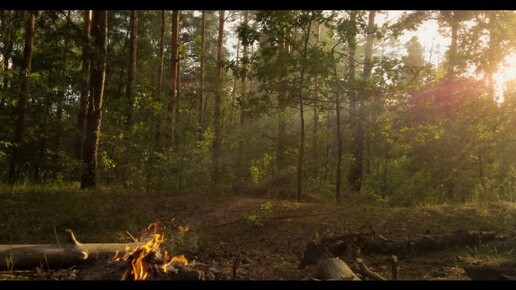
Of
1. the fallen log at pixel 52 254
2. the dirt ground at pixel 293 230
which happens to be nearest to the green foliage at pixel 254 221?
the dirt ground at pixel 293 230

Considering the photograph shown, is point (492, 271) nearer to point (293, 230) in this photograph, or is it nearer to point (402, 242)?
point (402, 242)

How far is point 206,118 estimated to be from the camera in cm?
3206

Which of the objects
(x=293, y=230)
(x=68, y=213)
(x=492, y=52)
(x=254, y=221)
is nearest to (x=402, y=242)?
(x=293, y=230)

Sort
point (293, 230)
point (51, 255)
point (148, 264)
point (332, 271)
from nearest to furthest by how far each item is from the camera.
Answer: point (332, 271)
point (148, 264)
point (51, 255)
point (293, 230)

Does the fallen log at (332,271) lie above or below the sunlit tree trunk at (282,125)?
below

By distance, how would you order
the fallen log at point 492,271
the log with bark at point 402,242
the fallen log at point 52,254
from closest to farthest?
the fallen log at point 492,271 → the fallen log at point 52,254 → the log with bark at point 402,242

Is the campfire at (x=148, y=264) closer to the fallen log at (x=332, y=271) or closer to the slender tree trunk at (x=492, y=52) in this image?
the fallen log at (x=332, y=271)

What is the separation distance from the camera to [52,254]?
6578 millimetres

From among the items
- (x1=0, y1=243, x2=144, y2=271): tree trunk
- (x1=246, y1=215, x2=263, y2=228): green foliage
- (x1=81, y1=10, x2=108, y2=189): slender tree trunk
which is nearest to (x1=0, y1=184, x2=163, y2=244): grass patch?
(x1=81, y1=10, x2=108, y2=189): slender tree trunk

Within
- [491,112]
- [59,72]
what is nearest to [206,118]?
[59,72]

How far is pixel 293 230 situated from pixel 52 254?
4.83 metres

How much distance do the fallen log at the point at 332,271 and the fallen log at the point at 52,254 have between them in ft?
9.30

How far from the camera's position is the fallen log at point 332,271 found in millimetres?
5621

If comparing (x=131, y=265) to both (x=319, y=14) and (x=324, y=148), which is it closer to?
(x=319, y=14)
